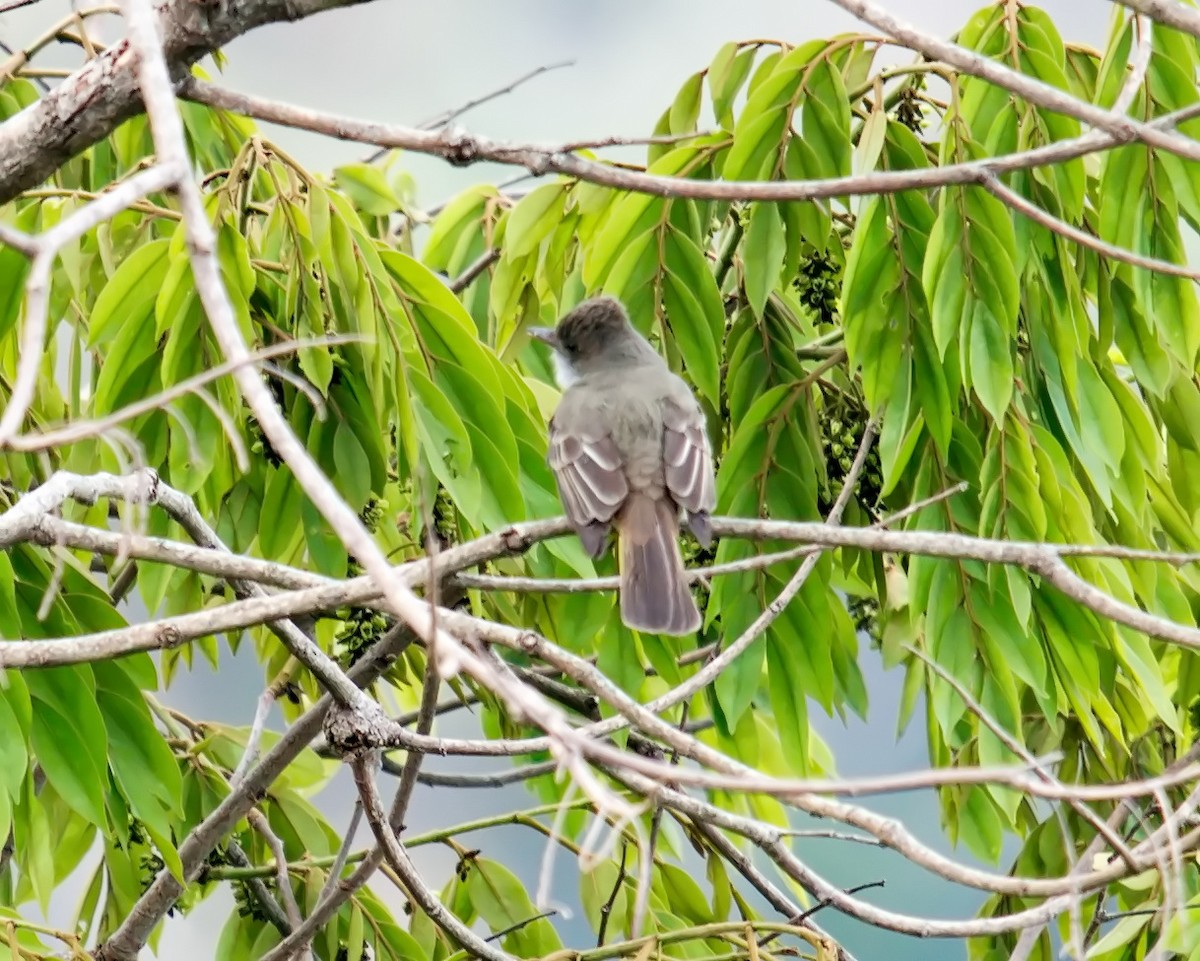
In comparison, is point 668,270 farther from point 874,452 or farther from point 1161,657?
point 1161,657

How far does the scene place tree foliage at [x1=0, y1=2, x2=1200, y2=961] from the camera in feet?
8.54

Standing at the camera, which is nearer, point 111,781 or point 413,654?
point 111,781

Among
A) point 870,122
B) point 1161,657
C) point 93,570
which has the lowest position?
point 1161,657

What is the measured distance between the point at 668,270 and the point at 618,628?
71 centimetres

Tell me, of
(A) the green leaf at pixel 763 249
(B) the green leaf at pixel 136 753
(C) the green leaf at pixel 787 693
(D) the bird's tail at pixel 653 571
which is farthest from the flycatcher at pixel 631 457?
(B) the green leaf at pixel 136 753

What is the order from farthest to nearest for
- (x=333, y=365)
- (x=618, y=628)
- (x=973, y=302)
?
1. (x=618, y=628)
2. (x=333, y=365)
3. (x=973, y=302)

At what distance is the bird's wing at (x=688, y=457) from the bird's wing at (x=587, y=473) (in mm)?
119

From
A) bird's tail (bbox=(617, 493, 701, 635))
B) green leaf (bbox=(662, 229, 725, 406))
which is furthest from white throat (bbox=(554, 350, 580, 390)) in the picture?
green leaf (bbox=(662, 229, 725, 406))

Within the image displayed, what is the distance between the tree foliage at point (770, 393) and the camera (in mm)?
2602

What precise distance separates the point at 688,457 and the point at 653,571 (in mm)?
520

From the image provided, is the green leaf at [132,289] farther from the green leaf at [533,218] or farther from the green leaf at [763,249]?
the green leaf at [763,249]

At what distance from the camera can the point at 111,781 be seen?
8.87 ft

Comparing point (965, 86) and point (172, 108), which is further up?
point (172, 108)

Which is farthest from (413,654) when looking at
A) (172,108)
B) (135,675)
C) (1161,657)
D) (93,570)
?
(172,108)
